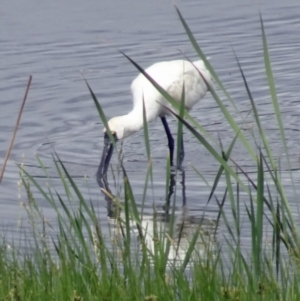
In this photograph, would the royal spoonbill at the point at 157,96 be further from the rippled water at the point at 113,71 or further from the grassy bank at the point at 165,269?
the grassy bank at the point at 165,269

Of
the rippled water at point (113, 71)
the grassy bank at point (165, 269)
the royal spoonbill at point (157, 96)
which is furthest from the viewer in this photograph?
the royal spoonbill at point (157, 96)

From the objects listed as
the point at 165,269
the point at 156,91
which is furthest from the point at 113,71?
the point at 165,269

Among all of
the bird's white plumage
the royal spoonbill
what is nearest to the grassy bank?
the royal spoonbill

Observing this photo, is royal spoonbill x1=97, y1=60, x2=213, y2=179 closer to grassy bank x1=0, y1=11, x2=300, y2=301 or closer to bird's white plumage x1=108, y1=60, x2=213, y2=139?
bird's white plumage x1=108, y1=60, x2=213, y2=139

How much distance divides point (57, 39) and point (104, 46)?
618 millimetres

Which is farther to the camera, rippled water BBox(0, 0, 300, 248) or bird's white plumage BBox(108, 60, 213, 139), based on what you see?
bird's white plumage BBox(108, 60, 213, 139)

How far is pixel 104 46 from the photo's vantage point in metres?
11.8

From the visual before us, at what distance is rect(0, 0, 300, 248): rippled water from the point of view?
752cm

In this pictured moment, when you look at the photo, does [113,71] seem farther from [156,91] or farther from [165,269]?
[165,269]

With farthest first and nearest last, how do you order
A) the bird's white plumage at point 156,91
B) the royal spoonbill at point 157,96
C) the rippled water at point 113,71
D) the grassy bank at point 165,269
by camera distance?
the bird's white plumage at point 156,91 → the royal spoonbill at point 157,96 → the rippled water at point 113,71 → the grassy bank at point 165,269

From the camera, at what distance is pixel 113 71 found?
10.6 metres

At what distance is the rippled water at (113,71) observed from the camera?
752cm

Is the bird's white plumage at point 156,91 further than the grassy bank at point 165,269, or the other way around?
the bird's white plumage at point 156,91

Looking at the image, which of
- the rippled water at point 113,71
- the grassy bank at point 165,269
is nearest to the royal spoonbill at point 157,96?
the rippled water at point 113,71
